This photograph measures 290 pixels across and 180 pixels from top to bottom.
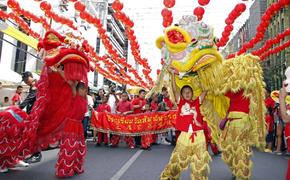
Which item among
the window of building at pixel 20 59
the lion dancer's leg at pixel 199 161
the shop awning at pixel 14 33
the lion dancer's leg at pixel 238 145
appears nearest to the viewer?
the lion dancer's leg at pixel 199 161

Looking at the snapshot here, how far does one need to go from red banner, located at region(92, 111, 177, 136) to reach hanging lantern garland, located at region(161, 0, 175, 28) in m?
2.25

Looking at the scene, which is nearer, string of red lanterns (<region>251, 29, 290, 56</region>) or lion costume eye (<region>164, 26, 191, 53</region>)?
lion costume eye (<region>164, 26, 191, 53</region>)

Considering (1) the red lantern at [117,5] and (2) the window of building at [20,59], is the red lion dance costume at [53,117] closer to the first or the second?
(1) the red lantern at [117,5]

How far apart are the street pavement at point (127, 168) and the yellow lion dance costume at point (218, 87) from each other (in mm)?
563

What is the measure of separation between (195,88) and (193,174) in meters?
0.99

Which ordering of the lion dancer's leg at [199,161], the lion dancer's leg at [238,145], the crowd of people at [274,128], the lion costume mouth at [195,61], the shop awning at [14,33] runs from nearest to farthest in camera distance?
the lion dancer's leg at [199,161]
the lion costume mouth at [195,61]
the lion dancer's leg at [238,145]
the crowd of people at [274,128]
the shop awning at [14,33]

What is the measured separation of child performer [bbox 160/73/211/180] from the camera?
2949 millimetres

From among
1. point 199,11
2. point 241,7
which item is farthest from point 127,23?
point 241,7

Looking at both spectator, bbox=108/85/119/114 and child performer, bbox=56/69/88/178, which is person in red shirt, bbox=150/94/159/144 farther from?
child performer, bbox=56/69/88/178

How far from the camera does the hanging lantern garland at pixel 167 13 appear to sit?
18.5ft

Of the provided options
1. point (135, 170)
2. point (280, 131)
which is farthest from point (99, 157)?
point (280, 131)

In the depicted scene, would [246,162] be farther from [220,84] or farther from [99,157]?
[99,157]

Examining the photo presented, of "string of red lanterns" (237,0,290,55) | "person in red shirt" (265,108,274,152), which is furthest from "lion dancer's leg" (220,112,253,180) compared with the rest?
"person in red shirt" (265,108,274,152)

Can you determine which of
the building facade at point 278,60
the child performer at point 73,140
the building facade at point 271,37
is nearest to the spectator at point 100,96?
the child performer at point 73,140
